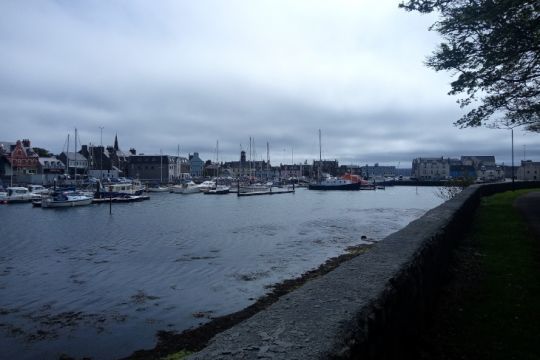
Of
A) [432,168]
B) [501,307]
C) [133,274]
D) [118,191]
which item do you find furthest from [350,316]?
[432,168]

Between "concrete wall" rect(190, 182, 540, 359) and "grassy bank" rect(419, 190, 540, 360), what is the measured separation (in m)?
0.50

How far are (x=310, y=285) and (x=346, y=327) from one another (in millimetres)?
1703

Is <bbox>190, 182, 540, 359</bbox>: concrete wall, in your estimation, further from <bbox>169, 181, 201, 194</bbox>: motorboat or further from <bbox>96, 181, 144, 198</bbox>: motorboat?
<bbox>169, 181, 201, 194</bbox>: motorboat

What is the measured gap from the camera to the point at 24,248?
28.4 metres

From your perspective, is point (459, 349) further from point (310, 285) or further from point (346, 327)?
point (346, 327)

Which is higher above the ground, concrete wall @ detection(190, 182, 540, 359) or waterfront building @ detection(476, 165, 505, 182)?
waterfront building @ detection(476, 165, 505, 182)

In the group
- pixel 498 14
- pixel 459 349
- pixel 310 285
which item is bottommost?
pixel 459 349

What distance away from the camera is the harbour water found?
40.7 ft

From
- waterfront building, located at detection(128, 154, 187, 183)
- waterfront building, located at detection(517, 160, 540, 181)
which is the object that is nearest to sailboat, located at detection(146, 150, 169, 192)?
waterfront building, located at detection(128, 154, 187, 183)

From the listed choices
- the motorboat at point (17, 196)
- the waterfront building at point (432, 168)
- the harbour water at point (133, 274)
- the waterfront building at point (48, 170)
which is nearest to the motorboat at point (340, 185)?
the waterfront building at point (48, 170)

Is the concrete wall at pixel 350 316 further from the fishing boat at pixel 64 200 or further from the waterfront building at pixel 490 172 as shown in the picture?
the waterfront building at pixel 490 172

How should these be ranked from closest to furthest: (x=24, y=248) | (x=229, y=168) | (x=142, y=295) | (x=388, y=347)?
1. (x=388, y=347)
2. (x=142, y=295)
3. (x=24, y=248)
4. (x=229, y=168)

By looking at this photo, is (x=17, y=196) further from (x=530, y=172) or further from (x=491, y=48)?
(x=530, y=172)

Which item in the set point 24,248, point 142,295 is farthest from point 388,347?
point 24,248
